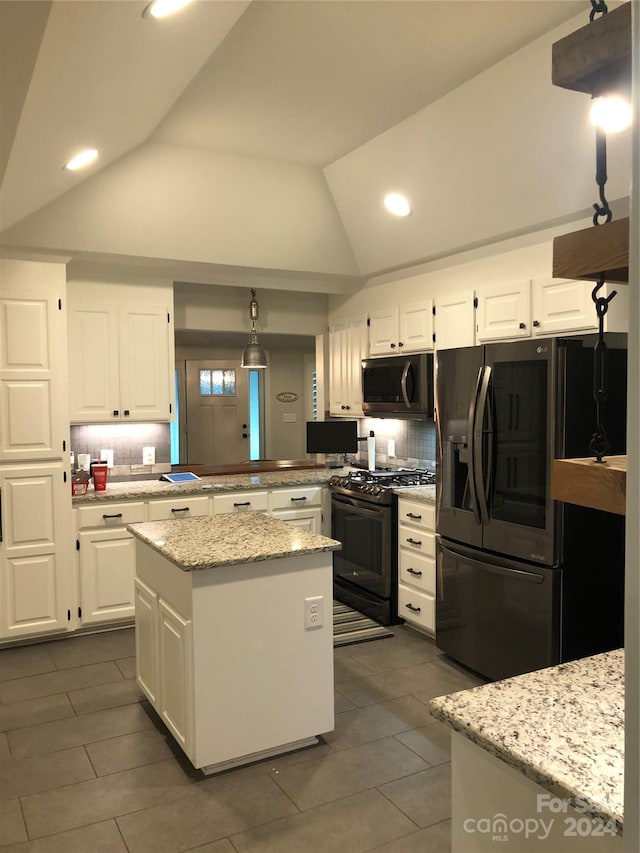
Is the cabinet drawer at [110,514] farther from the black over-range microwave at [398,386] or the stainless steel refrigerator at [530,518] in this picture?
the stainless steel refrigerator at [530,518]

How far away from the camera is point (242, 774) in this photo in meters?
2.82

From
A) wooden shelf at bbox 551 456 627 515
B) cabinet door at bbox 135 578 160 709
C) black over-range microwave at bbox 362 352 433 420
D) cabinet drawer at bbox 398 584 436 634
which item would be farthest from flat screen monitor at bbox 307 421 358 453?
wooden shelf at bbox 551 456 627 515

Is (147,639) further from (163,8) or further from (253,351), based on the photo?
(253,351)

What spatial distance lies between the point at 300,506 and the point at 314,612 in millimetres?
2262

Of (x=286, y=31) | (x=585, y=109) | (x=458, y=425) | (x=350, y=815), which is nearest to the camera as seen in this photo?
(x=350, y=815)

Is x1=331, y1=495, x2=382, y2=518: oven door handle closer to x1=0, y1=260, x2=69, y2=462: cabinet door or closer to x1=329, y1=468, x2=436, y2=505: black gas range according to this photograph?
x1=329, y1=468, x2=436, y2=505: black gas range

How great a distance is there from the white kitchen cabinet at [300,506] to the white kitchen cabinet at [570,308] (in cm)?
220

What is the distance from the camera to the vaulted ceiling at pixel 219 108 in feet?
6.82

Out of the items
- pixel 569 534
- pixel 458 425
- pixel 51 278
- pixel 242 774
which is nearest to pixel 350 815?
pixel 242 774

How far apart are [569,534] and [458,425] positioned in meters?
0.86

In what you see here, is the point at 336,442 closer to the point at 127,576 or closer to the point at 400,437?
the point at 400,437

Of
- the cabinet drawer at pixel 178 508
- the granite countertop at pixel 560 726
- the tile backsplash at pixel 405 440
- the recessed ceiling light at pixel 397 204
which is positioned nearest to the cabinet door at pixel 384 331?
the tile backsplash at pixel 405 440

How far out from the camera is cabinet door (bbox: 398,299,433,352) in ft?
15.4

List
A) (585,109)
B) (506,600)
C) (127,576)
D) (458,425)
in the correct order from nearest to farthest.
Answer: (585,109)
(506,600)
(458,425)
(127,576)
